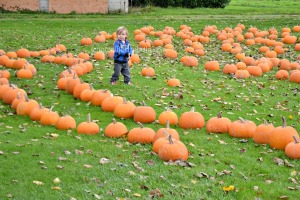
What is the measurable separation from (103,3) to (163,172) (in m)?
24.3

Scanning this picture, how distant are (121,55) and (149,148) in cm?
483

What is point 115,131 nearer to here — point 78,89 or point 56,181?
point 56,181

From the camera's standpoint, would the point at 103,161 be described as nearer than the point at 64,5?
Yes

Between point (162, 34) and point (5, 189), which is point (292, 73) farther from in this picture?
point (5, 189)

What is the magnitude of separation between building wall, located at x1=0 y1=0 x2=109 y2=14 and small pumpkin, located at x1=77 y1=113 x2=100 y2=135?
2214 cm

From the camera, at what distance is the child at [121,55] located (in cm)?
1243

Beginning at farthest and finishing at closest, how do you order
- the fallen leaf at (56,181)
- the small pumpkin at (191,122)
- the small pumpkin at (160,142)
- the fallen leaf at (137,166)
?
the small pumpkin at (191,122) → the small pumpkin at (160,142) → the fallen leaf at (137,166) → the fallen leaf at (56,181)

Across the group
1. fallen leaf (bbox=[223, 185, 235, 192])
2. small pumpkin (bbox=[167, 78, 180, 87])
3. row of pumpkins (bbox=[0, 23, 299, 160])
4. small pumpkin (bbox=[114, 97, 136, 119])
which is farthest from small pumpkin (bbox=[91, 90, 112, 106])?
fallen leaf (bbox=[223, 185, 235, 192])

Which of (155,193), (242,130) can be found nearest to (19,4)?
(242,130)

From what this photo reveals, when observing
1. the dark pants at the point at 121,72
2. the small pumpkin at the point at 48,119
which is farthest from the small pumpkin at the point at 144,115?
the dark pants at the point at 121,72

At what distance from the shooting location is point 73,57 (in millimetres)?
15203

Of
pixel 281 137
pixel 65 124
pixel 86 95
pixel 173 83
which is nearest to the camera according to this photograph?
pixel 281 137

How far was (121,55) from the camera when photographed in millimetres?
12555

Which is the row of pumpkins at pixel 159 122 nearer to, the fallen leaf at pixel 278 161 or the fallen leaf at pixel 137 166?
the fallen leaf at pixel 278 161
